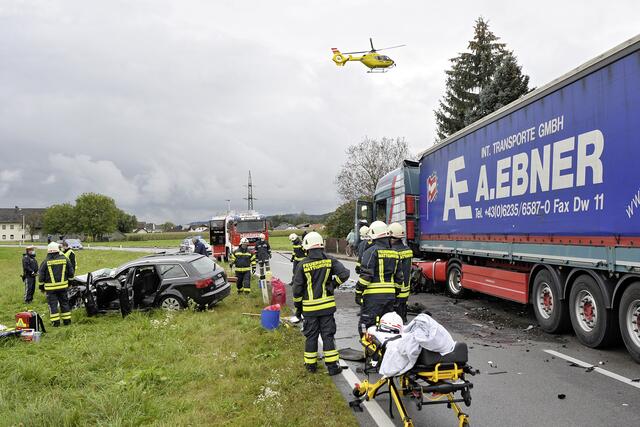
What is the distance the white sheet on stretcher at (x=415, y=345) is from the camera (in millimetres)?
3818

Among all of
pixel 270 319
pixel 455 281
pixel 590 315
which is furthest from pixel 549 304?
pixel 270 319

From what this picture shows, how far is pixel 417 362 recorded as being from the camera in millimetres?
3918

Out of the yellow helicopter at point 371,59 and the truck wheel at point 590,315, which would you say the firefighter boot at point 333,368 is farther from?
the yellow helicopter at point 371,59

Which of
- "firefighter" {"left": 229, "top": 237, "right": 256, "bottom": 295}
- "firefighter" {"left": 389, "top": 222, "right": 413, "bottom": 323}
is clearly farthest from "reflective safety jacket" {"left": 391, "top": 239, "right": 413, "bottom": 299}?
"firefighter" {"left": 229, "top": 237, "right": 256, "bottom": 295}

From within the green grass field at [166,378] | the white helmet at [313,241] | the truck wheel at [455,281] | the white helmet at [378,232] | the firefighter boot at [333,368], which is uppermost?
the white helmet at [378,232]

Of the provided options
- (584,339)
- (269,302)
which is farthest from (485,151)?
(269,302)

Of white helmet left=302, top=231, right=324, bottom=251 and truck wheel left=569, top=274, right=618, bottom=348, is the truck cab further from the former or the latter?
white helmet left=302, top=231, right=324, bottom=251

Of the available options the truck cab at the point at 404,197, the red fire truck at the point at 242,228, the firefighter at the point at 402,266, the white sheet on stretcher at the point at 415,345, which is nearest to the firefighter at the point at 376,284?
the firefighter at the point at 402,266

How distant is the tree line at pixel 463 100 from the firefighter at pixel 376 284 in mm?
19672

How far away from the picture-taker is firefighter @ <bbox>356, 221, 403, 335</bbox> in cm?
615

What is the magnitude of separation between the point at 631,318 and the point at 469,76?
26250 mm

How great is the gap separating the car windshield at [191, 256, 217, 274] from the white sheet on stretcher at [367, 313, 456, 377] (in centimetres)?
736

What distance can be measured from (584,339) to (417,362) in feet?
13.2

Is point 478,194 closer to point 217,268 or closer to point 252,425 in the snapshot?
point 217,268
